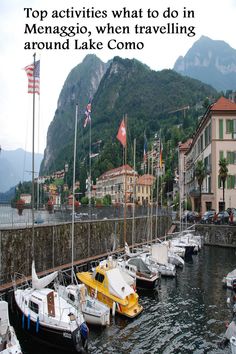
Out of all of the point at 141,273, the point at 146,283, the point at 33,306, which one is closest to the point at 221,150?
the point at 141,273

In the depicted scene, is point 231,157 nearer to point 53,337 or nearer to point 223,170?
point 223,170

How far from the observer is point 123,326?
22562mm

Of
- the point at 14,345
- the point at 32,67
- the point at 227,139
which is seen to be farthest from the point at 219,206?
the point at 14,345

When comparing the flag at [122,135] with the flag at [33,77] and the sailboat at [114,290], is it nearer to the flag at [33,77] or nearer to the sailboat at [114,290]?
the flag at [33,77]

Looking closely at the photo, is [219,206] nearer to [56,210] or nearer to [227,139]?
[227,139]

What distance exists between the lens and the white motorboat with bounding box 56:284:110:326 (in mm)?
22062

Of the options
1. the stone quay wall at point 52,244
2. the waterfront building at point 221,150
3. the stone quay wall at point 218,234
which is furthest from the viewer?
the waterfront building at point 221,150

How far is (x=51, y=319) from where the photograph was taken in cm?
1903

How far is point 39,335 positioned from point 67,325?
6.08 ft

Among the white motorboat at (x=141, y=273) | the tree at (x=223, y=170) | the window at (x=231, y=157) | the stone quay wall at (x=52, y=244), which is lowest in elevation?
the white motorboat at (x=141, y=273)

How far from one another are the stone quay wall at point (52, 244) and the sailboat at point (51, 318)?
2.73 meters

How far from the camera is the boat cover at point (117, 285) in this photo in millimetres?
24391

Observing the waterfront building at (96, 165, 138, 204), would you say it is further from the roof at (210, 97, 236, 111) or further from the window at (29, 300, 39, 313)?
the window at (29, 300, 39, 313)

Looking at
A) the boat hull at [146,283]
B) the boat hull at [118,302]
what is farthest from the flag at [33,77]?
the boat hull at [146,283]
